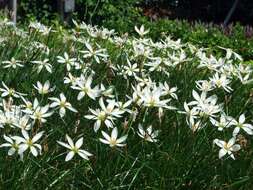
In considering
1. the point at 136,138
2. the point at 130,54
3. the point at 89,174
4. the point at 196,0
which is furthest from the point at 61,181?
the point at 196,0

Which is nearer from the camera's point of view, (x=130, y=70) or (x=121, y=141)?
(x=121, y=141)

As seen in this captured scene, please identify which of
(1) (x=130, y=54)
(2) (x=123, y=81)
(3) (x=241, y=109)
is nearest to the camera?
(3) (x=241, y=109)

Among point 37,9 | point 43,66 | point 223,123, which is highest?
point 223,123

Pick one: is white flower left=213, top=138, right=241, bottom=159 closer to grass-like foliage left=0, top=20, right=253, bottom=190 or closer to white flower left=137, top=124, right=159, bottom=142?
grass-like foliage left=0, top=20, right=253, bottom=190

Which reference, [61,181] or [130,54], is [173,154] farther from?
[130,54]

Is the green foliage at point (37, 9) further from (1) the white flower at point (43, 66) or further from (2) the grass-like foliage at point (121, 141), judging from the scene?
(2) the grass-like foliage at point (121, 141)

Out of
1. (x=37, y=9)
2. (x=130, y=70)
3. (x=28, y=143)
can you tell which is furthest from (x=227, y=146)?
(x=37, y=9)

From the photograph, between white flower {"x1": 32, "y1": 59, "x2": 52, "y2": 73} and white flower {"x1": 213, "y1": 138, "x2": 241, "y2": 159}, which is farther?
white flower {"x1": 32, "y1": 59, "x2": 52, "y2": 73}

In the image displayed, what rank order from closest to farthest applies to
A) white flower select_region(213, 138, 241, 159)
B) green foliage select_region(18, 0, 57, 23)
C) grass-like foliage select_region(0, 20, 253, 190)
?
grass-like foliage select_region(0, 20, 253, 190) → white flower select_region(213, 138, 241, 159) → green foliage select_region(18, 0, 57, 23)

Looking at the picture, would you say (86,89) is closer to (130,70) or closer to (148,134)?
(148,134)

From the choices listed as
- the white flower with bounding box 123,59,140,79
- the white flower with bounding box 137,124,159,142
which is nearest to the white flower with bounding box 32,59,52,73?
the white flower with bounding box 123,59,140,79

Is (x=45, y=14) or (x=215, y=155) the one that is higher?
(x=215, y=155)
